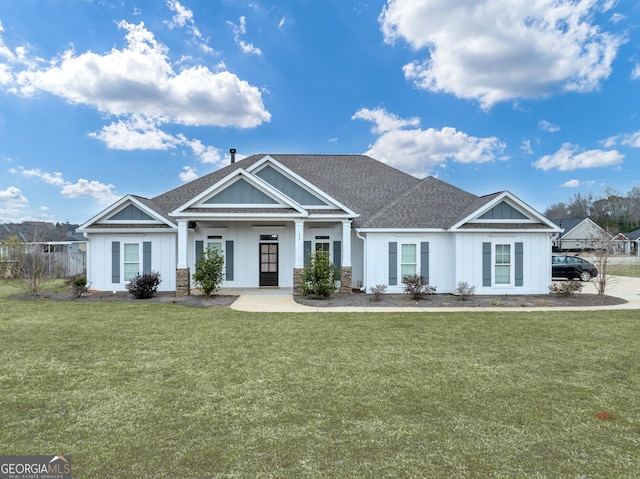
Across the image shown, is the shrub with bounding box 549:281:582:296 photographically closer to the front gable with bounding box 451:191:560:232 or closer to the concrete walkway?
the concrete walkway

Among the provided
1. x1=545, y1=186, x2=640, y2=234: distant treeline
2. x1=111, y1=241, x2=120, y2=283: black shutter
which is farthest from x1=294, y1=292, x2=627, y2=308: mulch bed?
x1=545, y1=186, x2=640, y2=234: distant treeline

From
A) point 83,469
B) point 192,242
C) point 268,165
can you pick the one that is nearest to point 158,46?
point 268,165

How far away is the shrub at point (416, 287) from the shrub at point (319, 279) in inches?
113

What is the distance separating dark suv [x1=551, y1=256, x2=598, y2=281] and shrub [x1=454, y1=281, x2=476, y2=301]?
9509 millimetres

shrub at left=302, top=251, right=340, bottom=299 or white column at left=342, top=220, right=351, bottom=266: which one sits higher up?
white column at left=342, top=220, right=351, bottom=266

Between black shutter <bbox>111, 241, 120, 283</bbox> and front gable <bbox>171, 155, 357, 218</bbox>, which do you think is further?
black shutter <bbox>111, 241, 120, 283</bbox>

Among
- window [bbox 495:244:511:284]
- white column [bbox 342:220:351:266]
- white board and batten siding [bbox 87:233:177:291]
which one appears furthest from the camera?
white board and batten siding [bbox 87:233:177:291]

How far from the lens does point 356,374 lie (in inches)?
231

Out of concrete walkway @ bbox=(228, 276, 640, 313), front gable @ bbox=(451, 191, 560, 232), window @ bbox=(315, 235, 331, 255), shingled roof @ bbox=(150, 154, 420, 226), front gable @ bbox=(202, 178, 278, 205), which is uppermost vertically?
shingled roof @ bbox=(150, 154, 420, 226)

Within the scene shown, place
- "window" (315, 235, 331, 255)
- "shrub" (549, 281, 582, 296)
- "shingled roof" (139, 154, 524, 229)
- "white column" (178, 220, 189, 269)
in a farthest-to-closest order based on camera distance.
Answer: "window" (315, 235, 331, 255)
"shingled roof" (139, 154, 524, 229)
"white column" (178, 220, 189, 269)
"shrub" (549, 281, 582, 296)

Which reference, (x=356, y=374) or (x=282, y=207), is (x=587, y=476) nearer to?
(x=356, y=374)

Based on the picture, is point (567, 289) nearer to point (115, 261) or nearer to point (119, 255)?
point (119, 255)

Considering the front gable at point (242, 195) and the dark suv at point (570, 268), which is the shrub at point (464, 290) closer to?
the front gable at point (242, 195)

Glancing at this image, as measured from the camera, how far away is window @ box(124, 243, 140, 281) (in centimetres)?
1580
